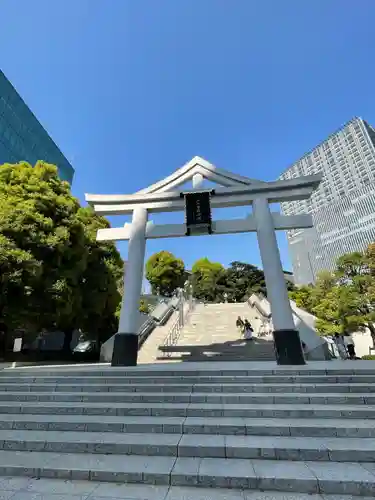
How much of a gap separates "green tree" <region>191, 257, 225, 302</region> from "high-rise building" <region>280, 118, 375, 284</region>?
105ft

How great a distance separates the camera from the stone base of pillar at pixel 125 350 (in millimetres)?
7637

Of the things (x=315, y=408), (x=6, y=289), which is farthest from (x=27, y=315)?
(x=315, y=408)

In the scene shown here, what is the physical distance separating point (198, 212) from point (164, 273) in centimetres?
3440

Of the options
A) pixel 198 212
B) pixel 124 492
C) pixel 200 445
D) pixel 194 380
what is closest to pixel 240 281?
pixel 198 212

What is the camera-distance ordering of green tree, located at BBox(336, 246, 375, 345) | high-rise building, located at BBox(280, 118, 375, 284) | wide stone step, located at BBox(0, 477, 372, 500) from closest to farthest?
1. wide stone step, located at BBox(0, 477, 372, 500)
2. green tree, located at BBox(336, 246, 375, 345)
3. high-rise building, located at BBox(280, 118, 375, 284)

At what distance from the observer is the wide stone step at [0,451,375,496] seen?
2760mm

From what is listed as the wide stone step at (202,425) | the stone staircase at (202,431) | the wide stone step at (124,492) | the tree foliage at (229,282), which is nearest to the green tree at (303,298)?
the tree foliage at (229,282)

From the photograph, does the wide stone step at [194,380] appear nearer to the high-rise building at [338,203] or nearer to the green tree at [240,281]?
the green tree at [240,281]

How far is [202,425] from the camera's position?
393cm

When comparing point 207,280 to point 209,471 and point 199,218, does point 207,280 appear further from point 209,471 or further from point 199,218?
point 209,471

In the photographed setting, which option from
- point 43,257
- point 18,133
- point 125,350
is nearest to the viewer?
point 125,350

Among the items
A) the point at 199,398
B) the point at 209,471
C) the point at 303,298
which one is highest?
the point at 303,298

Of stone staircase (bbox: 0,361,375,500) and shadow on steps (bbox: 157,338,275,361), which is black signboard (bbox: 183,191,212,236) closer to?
stone staircase (bbox: 0,361,375,500)

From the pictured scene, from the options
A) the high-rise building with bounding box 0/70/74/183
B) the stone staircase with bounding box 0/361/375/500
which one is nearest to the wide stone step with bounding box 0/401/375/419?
→ the stone staircase with bounding box 0/361/375/500
